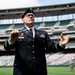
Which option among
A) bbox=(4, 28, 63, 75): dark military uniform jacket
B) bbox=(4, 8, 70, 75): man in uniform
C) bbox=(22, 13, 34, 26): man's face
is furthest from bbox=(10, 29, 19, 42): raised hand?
bbox=(22, 13, 34, 26): man's face

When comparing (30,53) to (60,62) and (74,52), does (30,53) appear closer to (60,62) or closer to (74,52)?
(60,62)

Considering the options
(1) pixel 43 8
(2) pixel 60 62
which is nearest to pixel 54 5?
(1) pixel 43 8

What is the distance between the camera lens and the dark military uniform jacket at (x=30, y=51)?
3477 millimetres

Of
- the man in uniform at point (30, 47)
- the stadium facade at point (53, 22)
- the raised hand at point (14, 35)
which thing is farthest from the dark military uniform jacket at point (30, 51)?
the stadium facade at point (53, 22)

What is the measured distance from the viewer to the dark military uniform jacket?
3.48 metres

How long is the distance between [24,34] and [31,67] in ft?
1.57

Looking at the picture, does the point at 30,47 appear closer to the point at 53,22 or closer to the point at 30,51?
the point at 30,51

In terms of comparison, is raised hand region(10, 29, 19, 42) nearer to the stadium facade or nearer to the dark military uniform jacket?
the dark military uniform jacket

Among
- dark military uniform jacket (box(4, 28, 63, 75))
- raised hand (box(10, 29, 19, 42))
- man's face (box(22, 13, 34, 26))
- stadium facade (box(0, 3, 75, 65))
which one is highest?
man's face (box(22, 13, 34, 26))

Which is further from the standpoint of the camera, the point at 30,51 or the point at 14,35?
the point at 30,51

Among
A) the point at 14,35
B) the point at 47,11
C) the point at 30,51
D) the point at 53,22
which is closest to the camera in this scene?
the point at 14,35

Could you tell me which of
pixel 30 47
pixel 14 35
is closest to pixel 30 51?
pixel 30 47

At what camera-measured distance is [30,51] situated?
356cm

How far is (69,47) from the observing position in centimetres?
4450
